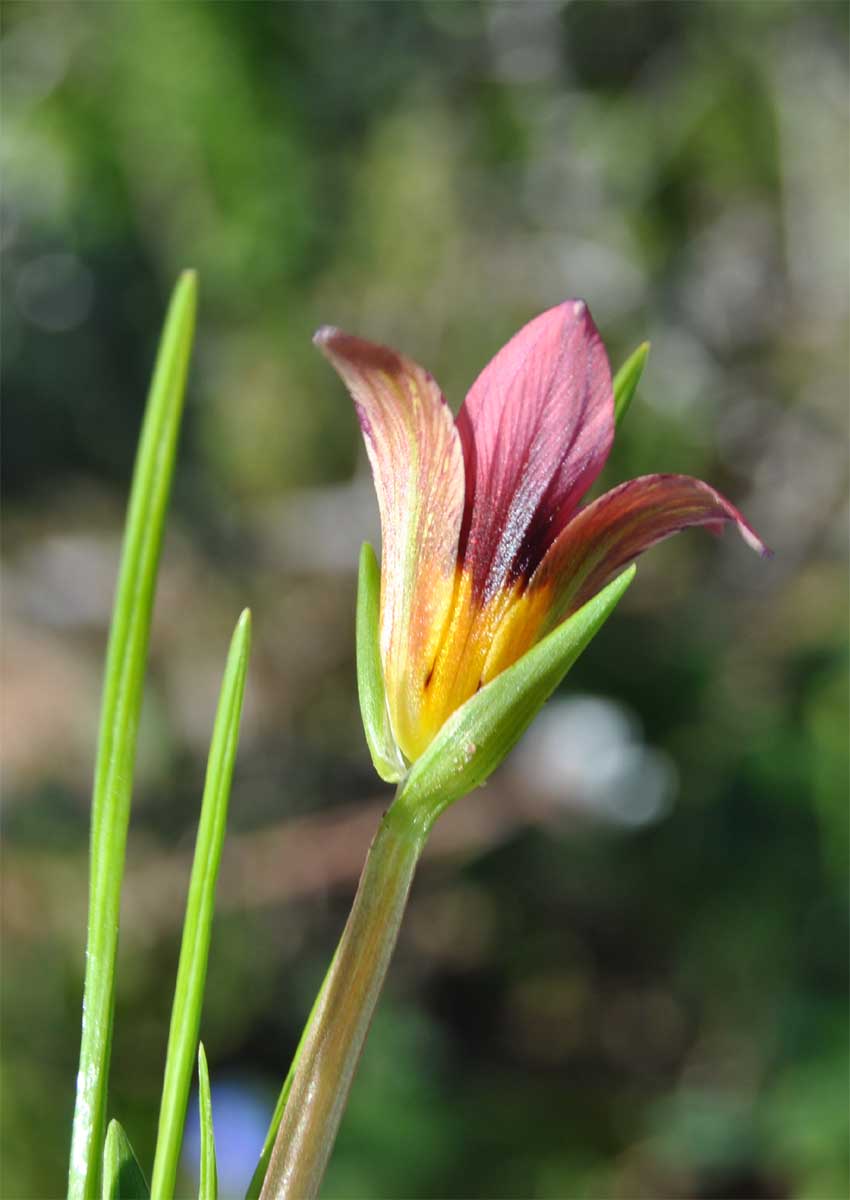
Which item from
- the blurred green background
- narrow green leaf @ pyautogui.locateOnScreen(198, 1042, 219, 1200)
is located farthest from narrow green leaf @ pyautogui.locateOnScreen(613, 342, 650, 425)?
the blurred green background

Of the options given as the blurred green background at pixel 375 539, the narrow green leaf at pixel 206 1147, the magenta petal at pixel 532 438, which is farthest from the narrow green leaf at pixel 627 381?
the blurred green background at pixel 375 539

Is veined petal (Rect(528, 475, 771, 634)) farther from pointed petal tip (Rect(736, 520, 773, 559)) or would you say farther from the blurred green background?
the blurred green background

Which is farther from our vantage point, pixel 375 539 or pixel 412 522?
pixel 375 539

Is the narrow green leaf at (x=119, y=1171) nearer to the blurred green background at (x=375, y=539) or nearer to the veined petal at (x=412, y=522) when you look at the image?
the veined petal at (x=412, y=522)

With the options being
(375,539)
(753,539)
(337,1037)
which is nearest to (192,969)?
(337,1037)

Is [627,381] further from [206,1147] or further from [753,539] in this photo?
[206,1147]

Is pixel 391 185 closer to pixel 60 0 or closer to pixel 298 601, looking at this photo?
pixel 60 0

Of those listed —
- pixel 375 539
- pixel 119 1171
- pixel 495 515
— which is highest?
pixel 375 539
